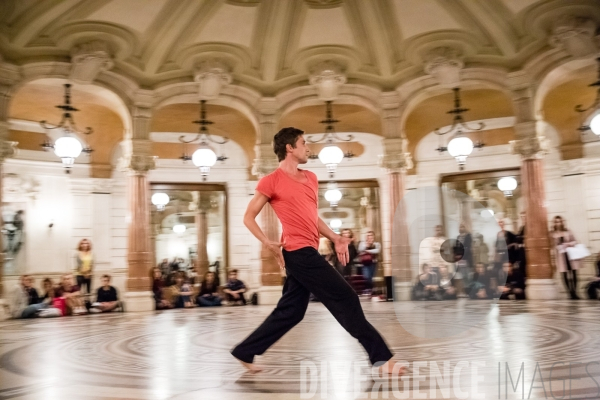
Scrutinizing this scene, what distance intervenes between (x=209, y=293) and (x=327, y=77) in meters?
5.81

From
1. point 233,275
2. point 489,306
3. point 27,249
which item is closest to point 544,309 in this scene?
point 489,306

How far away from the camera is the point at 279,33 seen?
1084 centimetres

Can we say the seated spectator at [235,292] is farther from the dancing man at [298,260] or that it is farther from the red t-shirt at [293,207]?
the red t-shirt at [293,207]

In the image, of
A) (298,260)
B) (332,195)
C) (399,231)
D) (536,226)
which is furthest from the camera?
(332,195)

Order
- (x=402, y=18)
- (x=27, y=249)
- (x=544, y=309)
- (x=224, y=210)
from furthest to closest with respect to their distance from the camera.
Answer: (x=224, y=210) → (x=27, y=249) → (x=402, y=18) → (x=544, y=309)

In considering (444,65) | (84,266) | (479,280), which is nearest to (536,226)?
(479,280)

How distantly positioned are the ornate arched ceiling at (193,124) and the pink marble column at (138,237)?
2594 mm

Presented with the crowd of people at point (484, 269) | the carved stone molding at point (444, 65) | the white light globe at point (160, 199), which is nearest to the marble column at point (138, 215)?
the white light globe at point (160, 199)

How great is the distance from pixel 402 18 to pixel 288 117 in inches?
188

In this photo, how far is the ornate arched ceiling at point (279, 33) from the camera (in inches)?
382

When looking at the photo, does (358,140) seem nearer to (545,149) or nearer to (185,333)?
(545,149)

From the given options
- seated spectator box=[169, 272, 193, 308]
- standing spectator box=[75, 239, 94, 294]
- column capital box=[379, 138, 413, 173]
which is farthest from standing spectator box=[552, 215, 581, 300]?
standing spectator box=[75, 239, 94, 294]

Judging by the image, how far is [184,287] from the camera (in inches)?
484

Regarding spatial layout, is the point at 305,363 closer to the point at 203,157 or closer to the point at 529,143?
the point at 203,157
